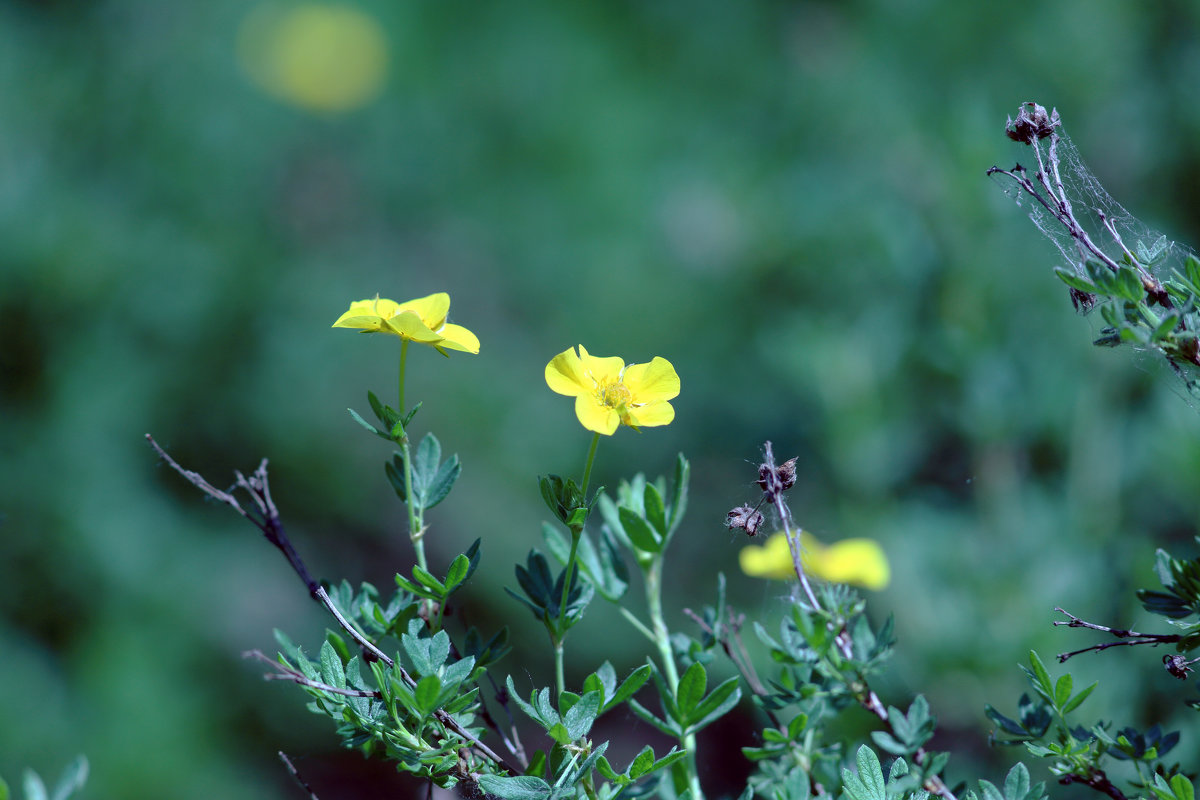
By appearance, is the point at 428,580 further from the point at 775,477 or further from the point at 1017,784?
the point at 1017,784

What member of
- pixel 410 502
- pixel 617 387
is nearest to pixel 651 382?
pixel 617 387

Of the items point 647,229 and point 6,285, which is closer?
point 6,285

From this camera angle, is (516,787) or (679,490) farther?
(679,490)

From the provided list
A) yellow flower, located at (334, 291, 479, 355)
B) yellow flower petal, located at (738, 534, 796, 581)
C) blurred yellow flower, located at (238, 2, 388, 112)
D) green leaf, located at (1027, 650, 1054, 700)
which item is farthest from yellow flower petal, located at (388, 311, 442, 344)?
blurred yellow flower, located at (238, 2, 388, 112)

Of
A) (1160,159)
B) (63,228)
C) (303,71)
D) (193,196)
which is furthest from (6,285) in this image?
(1160,159)

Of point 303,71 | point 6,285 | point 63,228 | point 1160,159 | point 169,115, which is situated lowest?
point 6,285

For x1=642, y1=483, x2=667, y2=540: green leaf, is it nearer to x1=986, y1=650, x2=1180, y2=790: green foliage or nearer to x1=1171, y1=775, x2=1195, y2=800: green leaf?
x1=986, y1=650, x2=1180, y2=790: green foliage

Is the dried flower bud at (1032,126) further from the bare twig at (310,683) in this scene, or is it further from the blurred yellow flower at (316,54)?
the blurred yellow flower at (316,54)

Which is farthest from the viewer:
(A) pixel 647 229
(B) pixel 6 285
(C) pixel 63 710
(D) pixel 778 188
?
(A) pixel 647 229

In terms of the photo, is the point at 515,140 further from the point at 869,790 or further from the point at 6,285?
the point at 869,790
